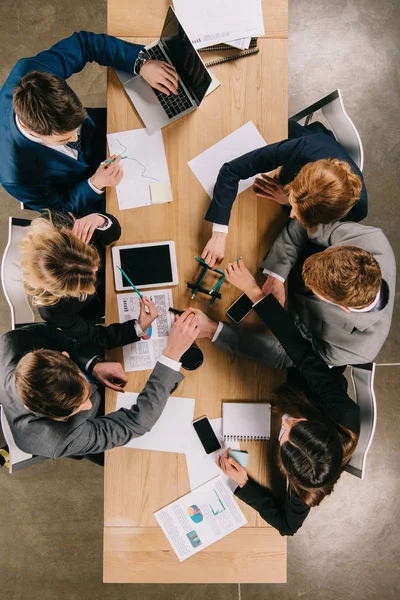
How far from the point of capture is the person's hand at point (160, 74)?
1.74 metres

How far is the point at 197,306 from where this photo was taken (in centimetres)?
175

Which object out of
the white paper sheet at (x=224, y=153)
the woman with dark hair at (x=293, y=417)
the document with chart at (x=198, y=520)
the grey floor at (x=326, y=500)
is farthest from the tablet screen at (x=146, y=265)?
the grey floor at (x=326, y=500)

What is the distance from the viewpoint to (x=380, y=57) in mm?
2578

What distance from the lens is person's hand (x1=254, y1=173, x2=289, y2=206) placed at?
1.74 m

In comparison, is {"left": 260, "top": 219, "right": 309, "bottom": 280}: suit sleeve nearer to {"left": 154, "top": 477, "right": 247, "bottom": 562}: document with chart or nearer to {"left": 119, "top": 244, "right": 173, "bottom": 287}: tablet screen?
{"left": 119, "top": 244, "right": 173, "bottom": 287}: tablet screen

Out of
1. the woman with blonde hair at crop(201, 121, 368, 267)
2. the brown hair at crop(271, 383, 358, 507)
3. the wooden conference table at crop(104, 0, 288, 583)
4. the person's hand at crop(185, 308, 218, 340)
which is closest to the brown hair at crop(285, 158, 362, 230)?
the woman with blonde hair at crop(201, 121, 368, 267)

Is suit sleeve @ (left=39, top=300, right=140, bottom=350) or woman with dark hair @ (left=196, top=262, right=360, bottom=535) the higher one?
suit sleeve @ (left=39, top=300, right=140, bottom=350)

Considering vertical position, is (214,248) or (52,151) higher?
(52,151)

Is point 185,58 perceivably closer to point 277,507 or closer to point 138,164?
point 138,164

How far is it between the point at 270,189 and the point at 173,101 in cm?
54

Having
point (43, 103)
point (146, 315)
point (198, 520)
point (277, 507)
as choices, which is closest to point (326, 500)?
point (277, 507)

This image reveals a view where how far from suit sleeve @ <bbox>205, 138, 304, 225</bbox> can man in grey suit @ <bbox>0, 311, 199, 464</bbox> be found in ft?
1.39

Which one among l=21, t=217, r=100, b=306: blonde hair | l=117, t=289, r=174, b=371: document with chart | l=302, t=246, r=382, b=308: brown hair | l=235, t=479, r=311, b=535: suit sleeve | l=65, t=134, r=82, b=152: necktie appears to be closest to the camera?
l=302, t=246, r=382, b=308: brown hair

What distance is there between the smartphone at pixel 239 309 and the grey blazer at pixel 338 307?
16 cm
